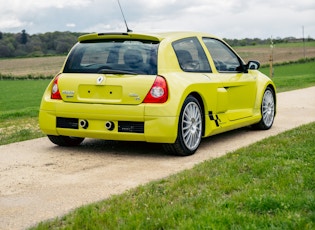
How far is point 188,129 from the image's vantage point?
25.5 feet

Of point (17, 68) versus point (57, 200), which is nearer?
point (57, 200)

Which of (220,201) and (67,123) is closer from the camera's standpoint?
(220,201)

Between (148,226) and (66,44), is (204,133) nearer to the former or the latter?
(148,226)

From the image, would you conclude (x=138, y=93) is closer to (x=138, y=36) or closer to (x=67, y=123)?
(x=138, y=36)

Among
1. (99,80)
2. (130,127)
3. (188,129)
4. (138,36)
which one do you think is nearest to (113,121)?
A: (130,127)

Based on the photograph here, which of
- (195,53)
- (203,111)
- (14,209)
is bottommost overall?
(14,209)

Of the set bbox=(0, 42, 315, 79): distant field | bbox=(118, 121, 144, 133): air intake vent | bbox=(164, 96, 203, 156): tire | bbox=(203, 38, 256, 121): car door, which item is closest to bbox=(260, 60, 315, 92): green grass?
bbox=(0, 42, 315, 79): distant field

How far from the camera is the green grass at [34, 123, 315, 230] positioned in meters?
4.43

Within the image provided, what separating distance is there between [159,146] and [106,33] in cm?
168

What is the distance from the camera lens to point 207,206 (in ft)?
15.9

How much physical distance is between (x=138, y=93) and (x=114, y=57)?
0.65m

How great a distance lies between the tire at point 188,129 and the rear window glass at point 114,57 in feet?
2.02

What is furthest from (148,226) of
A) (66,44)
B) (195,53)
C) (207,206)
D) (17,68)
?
(66,44)

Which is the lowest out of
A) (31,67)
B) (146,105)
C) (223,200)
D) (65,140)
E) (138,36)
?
(223,200)
